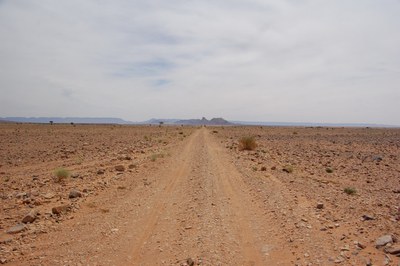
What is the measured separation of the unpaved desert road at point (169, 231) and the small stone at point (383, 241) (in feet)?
6.01

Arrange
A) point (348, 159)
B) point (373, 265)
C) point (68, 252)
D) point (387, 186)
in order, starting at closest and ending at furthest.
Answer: point (373, 265) → point (68, 252) → point (387, 186) → point (348, 159)

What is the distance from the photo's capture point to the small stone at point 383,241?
250 inches

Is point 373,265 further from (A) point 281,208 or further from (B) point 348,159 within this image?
(B) point 348,159

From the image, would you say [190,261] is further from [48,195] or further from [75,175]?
[75,175]

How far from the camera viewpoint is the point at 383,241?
6.42 metres

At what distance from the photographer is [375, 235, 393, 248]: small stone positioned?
6.35 meters

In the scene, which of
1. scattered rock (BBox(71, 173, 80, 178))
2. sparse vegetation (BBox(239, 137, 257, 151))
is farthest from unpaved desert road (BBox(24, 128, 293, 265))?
sparse vegetation (BBox(239, 137, 257, 151))

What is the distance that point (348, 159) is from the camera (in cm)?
2125

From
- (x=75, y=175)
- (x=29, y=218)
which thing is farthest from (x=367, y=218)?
(x=75, y=175)

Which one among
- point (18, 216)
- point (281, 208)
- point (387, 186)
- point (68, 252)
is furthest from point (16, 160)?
point (387, 186)

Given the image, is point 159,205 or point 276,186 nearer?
point 159,205

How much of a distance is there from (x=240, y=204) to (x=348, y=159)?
1444 centimetres

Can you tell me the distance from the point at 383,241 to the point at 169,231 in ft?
14.7

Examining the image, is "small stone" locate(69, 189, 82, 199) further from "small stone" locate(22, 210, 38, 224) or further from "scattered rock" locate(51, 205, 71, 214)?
"small stone" locate(22, 210, 38, 224)
